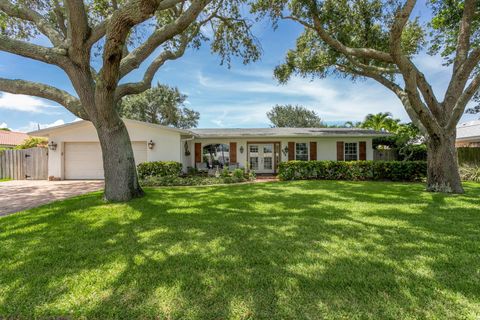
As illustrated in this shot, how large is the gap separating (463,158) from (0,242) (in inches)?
773

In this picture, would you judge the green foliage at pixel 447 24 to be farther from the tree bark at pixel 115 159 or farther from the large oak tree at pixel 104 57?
the tree bark at pixel 115 159

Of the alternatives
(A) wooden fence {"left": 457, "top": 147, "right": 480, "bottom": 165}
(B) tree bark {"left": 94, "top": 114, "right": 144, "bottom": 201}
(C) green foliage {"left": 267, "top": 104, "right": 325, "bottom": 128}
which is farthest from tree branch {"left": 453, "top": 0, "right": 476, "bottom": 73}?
(C) green foliage {"left": 267, "top": 104, "right": 325, "bottom": 128}

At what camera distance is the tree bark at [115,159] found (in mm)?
6922

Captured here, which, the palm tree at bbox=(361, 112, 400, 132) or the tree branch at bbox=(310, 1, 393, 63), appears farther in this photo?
the palm tree at bbox=(361, 112, 400, 132)

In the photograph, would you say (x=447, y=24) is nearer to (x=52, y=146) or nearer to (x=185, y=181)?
(x=185, y=181)

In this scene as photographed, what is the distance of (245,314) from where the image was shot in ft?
7.02

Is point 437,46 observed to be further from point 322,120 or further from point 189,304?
point 322,120

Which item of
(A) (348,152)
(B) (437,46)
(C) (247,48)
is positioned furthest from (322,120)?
(C) (247,48)

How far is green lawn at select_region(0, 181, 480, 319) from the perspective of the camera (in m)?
2.23

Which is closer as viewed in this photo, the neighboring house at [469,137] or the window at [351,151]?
the window at [351,151]

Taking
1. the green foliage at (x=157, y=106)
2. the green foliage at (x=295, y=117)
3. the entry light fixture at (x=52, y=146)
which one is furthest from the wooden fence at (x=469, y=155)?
the green foliage at (x=157, y=106)

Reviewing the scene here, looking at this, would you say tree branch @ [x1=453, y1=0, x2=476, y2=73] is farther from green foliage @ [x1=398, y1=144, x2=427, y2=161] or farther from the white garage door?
the white garage door

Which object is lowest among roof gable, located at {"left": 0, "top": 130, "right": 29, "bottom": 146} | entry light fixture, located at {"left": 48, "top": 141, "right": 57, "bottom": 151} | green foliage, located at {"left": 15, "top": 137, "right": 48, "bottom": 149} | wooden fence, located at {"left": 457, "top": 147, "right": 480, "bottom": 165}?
wooden fence, located at {"left": 457, "top": 147, "right": 480, "bottom": 165}

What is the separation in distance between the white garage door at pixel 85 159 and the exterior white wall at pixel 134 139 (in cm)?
28
